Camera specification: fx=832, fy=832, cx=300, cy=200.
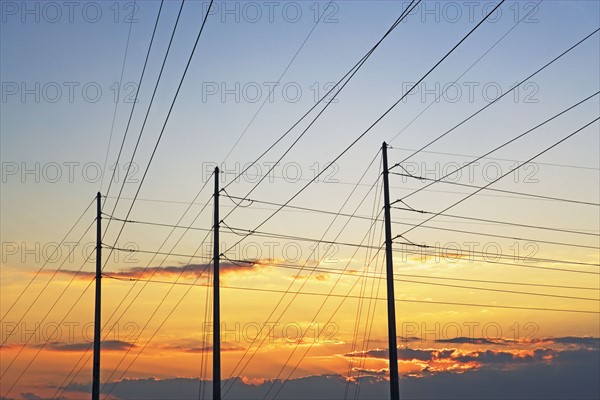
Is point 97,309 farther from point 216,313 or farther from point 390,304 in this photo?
point 390,304

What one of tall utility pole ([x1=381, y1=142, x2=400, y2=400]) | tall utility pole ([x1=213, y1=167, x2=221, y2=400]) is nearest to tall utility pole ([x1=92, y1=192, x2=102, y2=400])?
tall utility pole ([x1=213, y1=167, x2=221, y2=400])

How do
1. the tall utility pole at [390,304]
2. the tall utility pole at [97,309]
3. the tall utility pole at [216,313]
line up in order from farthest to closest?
the tall utility pole at [97,309]
the tall utility pole at [216,313]
the tall utility pole at [390,304]

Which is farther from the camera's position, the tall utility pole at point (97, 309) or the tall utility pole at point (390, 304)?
the tall utility pole at point (97, 309)

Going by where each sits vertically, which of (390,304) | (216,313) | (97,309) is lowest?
(97,309)

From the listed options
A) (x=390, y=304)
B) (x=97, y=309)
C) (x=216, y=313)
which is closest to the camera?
(x=390, y=304)

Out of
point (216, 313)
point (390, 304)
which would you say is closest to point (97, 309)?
point (216, 313)

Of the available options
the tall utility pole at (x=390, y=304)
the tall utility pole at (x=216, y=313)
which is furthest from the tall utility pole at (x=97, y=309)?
the tall utility pole at (x=390, y=304)

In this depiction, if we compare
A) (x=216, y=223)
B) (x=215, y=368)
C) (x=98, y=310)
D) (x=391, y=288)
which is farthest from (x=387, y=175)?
(x=98, y=310)

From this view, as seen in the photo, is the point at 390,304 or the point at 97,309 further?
the point at 97,309

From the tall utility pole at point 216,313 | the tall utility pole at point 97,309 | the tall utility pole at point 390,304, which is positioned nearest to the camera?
the tall utility pole at point 390,304

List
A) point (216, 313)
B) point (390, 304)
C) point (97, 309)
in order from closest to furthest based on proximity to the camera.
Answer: point (390, 304), point (216, 313), point (97, 309)

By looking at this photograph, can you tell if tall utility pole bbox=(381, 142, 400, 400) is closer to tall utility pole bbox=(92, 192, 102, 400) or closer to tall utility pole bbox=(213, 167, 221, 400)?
tall utility pole bbox=(213, 167, 221, 400)

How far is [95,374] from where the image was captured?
42875 millimetres

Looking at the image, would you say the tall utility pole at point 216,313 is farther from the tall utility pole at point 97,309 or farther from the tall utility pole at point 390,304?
the tall utility pole at point 97,309
